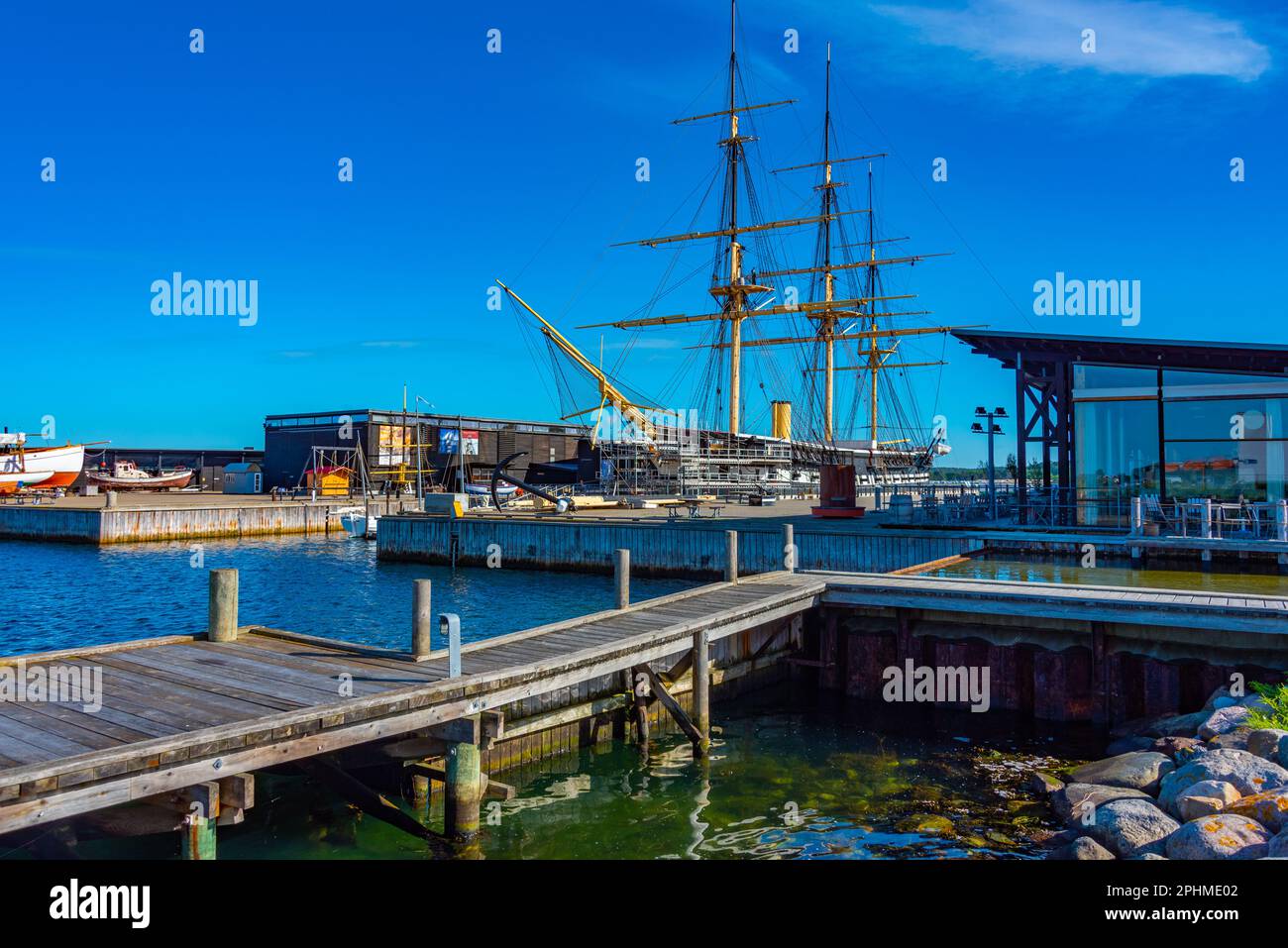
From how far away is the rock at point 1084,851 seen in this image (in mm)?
8547

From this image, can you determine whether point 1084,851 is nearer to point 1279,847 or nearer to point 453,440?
point 1279,847

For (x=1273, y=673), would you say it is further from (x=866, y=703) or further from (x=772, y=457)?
(x=772, y=457)

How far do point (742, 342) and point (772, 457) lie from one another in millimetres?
11079

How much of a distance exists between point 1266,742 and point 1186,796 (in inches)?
83.9

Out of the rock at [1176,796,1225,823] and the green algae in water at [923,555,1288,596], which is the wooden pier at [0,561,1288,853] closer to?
the green algae in water at [923,555,1288,596]

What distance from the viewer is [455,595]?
29703 mm

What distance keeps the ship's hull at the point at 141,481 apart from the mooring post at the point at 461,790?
83.4m

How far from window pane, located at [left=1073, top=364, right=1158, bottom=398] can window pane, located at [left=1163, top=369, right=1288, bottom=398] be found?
1.42 ft

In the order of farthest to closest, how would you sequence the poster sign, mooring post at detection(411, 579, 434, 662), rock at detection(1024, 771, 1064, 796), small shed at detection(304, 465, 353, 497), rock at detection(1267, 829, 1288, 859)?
1. the poster sign
2. small shed at detection(304, 465, 353, 497)
3. rock at detection(1024, 771, 1064, 796)
4. mooring post at detection(411, 579, 434, 662)
5. rock at detection(1267, 829, 1288, 859)

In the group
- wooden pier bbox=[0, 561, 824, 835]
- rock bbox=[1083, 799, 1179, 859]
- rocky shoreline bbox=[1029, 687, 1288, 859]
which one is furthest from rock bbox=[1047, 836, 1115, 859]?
wooden pier bbox=[0, 561, 824, 835]

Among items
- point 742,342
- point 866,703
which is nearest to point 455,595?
point 866,703

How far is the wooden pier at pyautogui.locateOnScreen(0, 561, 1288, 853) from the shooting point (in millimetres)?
7238

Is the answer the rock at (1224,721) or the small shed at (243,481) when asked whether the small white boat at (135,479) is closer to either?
the small shed at (243,481)
